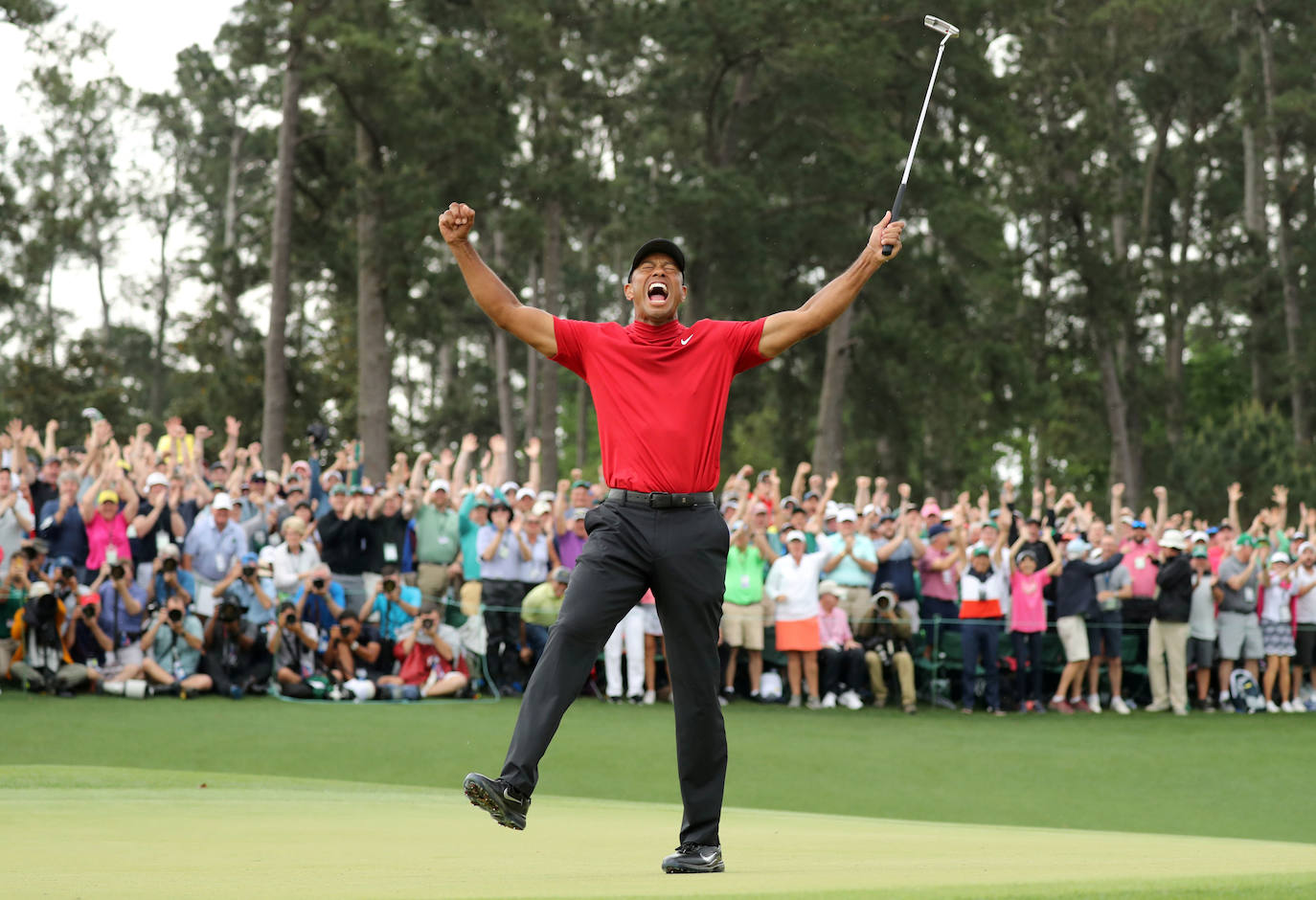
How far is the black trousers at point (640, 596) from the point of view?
575cm

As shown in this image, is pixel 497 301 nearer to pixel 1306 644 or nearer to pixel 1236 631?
pixel 1236 631

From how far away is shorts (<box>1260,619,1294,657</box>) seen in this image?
63.8 ft

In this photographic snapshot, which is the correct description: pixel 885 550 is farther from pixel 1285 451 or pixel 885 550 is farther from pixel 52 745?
pixel 1285 451

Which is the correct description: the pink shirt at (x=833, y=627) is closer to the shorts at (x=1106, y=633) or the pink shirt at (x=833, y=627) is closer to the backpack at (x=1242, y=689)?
the shorts at (x=1106, y=633)

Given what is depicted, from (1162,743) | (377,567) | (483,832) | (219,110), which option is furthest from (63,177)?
(483,832)

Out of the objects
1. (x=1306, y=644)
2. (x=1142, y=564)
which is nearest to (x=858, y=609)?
(x=1142, y=564)

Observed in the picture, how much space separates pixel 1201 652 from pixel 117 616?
12580mm

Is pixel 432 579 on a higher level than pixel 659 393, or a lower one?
lower

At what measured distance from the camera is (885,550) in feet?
60.6

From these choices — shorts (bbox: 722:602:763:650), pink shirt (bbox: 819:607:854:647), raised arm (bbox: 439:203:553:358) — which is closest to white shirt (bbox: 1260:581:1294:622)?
pink shirt (bbox: 819:607:854:647)

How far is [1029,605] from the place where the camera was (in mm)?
18328

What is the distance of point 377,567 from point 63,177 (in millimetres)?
43602

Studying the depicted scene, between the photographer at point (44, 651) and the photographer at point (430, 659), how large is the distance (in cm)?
317

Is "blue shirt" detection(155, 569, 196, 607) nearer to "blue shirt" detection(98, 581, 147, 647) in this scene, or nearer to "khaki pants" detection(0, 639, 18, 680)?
"blue shirt" detection(98, 581, 147, 647)
